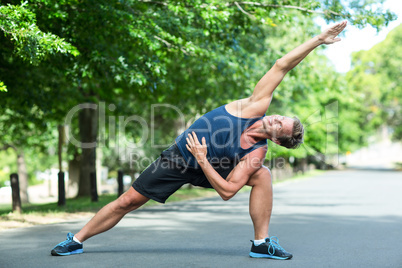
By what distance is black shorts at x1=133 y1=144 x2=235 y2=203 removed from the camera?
5.07m

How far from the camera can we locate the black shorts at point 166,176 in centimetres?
507

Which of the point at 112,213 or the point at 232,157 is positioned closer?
the point at 232,157

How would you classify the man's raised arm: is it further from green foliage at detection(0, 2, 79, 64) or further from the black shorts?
green foliage at detection(0, 2, 79, 64)

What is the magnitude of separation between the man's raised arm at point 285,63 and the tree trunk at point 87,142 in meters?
12.7

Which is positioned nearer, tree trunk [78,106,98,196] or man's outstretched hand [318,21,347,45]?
man's outstretched hand [318,21,347,45]

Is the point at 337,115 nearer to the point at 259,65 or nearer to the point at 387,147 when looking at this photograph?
the point at 259,65

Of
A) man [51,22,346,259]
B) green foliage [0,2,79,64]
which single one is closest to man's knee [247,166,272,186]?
man [51,22,346,259]

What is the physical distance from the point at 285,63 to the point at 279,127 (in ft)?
1.89

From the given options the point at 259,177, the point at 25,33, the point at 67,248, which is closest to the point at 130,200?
the point at 67,248

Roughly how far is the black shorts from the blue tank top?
0.11 metres

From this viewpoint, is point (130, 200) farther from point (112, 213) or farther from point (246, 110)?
point (246, 110)

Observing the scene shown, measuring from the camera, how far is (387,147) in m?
128

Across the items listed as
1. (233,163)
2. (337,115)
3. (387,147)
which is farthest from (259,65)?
(387,147)

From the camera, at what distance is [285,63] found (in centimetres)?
473
